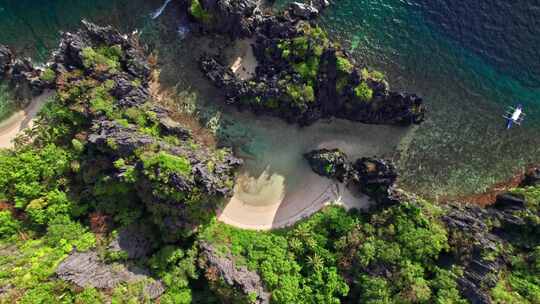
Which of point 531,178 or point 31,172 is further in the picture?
point 531,178

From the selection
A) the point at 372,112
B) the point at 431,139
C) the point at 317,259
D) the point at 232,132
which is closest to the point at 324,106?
the point at 372,112

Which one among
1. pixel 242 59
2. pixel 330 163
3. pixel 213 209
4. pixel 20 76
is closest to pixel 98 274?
pixel 213 209

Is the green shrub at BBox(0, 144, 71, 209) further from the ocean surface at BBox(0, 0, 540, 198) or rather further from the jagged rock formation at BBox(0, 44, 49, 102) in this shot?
the ocean surface at BBox(0, 0, 540, 198)

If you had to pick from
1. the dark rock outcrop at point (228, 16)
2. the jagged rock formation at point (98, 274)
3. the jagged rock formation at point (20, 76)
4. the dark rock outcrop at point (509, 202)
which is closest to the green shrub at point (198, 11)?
the dark rock outcrop at point (228, 16)

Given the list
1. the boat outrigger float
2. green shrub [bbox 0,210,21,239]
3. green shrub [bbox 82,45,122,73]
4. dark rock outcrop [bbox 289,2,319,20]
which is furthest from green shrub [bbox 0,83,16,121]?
the boat outrigger float

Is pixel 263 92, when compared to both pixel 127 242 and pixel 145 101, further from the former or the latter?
pixel 127 242

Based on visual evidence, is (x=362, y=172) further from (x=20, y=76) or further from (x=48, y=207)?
(x=20, y=76)

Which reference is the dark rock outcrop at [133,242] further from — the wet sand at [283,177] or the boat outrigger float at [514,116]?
the boat outrigger float at [514,116]


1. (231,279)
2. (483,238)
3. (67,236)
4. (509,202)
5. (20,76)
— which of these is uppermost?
(509,202)
